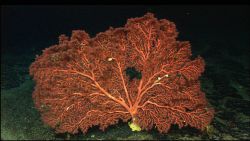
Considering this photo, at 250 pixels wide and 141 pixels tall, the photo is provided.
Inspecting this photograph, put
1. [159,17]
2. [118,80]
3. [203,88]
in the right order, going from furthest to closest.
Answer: [159,17]
[203,88]
[118,80]

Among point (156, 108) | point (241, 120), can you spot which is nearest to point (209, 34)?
point (241, 120)

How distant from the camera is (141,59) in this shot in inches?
213

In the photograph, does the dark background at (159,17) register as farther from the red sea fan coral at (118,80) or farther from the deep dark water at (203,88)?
the red sea fan coral at (118,80)

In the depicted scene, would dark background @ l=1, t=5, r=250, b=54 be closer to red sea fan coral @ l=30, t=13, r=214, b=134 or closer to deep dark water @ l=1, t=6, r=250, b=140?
deep dark water @ l=1, t=6, r=250, b=140

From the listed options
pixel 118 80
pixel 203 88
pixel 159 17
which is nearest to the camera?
pixel 118 80

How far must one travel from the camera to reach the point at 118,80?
5.40 meters

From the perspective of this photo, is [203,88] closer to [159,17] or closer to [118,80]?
[118,80]

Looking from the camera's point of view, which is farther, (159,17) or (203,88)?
(159,17)

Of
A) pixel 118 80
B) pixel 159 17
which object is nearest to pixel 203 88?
pixel 118 80

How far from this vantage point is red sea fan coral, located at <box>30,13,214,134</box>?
16.9 ft

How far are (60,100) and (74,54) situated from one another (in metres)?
0.84

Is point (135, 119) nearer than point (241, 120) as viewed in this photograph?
Yes

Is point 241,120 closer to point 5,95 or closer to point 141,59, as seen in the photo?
point 141,59

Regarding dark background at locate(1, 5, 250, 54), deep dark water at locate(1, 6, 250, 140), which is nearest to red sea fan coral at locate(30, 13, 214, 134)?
deep dark water at locate(1, 6, 250, 140)
